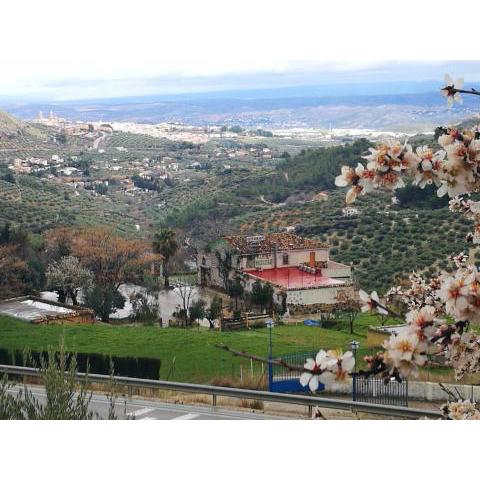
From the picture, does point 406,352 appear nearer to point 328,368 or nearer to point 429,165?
point 328,368

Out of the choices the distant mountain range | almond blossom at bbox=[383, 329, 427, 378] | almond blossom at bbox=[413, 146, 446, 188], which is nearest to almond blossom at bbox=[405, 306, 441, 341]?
almond blossom at bbox=[383, 329, 427, 378]

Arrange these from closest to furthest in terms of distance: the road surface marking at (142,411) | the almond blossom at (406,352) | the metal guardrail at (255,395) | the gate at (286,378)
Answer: the almond blossom at (406,352) < the metal guardrail at (255,395) < the gate at (286,378) < the road surface marking at (142,411)

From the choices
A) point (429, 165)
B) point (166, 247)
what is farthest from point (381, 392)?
point (429, 165)

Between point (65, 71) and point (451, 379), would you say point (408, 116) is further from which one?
point (65, 71)

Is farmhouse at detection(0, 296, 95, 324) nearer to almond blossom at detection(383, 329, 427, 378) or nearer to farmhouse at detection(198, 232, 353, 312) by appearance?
farmhouse at detection(198, 232, 353, 312)

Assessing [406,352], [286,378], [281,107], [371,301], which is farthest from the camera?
[281,107]

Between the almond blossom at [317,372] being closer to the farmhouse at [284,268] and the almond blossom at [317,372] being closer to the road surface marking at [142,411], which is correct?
the farmhouse at [284,268]

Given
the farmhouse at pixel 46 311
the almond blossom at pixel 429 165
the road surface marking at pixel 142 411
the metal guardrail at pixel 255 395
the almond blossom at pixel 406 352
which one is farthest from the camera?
the farmhouse at pixel 46 311

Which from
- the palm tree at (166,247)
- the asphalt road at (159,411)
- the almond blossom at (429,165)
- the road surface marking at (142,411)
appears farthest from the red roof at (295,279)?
the almond blossom at (429,165)
